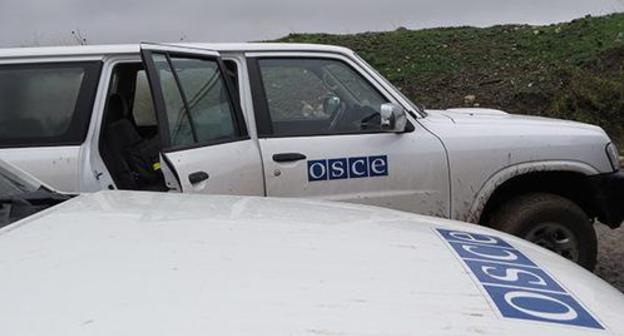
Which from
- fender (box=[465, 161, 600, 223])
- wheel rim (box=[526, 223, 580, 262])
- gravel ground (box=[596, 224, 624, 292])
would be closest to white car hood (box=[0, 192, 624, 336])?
fender (box=[465, 161, 600, 223])

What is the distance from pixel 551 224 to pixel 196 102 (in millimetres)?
2570

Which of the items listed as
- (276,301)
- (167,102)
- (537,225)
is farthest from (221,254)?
(537,225)

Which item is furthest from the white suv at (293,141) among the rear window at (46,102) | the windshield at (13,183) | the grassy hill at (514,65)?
the grassy hill at (514,65)

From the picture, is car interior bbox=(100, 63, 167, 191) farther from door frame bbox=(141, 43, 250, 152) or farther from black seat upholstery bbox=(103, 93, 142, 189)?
door frame bbox=(141, 43, 250, 152)

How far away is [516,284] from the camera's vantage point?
188cm

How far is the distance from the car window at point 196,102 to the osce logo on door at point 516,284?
214 centimetres

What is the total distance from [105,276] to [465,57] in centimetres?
1497

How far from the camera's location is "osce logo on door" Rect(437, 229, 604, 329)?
5.43 ft

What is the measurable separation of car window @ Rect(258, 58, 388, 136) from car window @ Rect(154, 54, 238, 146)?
33cm

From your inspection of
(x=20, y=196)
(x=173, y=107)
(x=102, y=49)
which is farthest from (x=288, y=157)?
(x=20, y=196)

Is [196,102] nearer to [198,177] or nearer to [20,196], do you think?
[198,177]

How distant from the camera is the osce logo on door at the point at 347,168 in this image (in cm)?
456

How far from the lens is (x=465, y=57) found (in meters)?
15.9

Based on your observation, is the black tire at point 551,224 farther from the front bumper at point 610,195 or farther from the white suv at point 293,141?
the front bumper at point 610,195
